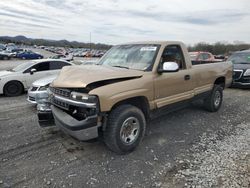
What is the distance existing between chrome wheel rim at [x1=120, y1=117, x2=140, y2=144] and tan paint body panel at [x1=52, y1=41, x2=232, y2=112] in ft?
1.43

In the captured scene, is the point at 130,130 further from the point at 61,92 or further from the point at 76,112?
the point at 61,92

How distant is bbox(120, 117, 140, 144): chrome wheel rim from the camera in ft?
12.6

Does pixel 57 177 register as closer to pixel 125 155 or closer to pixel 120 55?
pixel 125 155

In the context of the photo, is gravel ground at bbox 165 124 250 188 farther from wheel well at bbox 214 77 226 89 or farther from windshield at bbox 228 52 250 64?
windshield at bbox 228 52 250 64

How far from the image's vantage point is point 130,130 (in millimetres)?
4008

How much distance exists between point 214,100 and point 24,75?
7056 mm

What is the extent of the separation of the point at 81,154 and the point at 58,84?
1259mm

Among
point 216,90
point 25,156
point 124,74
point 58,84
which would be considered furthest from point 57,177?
point 216,90

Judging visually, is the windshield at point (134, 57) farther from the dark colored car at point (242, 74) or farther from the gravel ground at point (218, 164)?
the dark colored car at point (242, 74)

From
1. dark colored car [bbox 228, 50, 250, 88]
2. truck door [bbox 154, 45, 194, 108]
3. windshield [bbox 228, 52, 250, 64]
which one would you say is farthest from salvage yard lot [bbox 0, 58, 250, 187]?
windshield [bbox 228, 52, 250, 64]

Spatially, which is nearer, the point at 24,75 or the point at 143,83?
the point at 143,83

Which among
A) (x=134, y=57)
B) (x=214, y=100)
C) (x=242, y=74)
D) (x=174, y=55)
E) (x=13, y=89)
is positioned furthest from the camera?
(x=242, y=74)

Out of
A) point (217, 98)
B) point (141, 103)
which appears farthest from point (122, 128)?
point (217, 98)

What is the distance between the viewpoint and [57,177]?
3301mm
